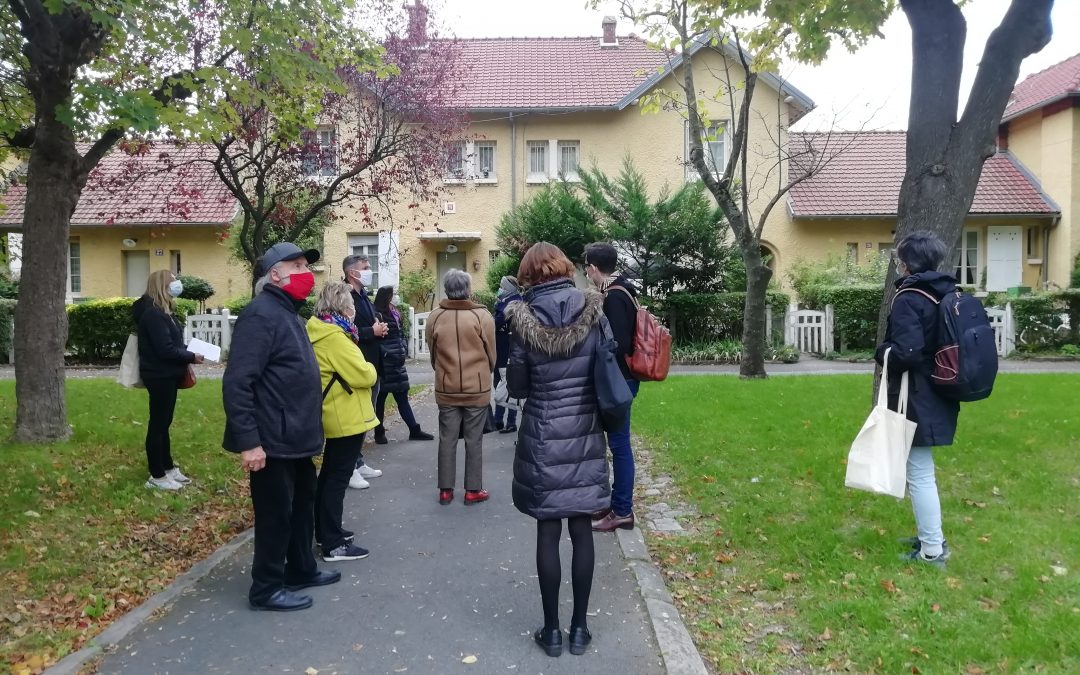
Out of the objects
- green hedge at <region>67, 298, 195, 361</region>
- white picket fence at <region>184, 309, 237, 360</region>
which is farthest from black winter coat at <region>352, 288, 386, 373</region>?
green hedge at <region>67, 298, 195, 361</region>

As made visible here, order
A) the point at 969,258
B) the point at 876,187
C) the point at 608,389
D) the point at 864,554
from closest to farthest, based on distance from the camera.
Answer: the point at 608,389 < the point at 864,554 < the point at 876,187 < the point at 969,258

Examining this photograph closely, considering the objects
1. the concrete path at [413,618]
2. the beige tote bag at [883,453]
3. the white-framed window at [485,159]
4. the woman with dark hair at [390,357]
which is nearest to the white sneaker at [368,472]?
the woman with dark hair at [390,357]

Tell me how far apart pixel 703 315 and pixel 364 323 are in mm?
12914

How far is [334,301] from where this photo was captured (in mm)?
5566

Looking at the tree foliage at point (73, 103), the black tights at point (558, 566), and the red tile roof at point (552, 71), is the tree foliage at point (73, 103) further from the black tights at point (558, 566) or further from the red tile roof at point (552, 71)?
the red tile roof at point (552, 71)

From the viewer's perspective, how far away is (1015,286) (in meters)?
24.9

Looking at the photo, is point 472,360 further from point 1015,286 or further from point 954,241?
point 1015,286

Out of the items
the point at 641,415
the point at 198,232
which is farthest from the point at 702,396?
the point at 198,232

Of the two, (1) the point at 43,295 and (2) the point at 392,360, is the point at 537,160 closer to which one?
(2) the point at 392,360

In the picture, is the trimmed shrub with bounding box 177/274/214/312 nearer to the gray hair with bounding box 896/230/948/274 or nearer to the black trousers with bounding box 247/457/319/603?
the black trousers with bounding box 247/457/319/603

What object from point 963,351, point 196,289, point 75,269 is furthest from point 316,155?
point 75,269

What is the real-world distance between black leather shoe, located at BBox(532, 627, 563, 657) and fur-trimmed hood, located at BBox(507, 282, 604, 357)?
137 centimetres

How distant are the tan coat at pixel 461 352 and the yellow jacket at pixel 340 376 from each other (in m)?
1.45

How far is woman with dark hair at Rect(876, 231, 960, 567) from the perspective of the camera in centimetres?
481
